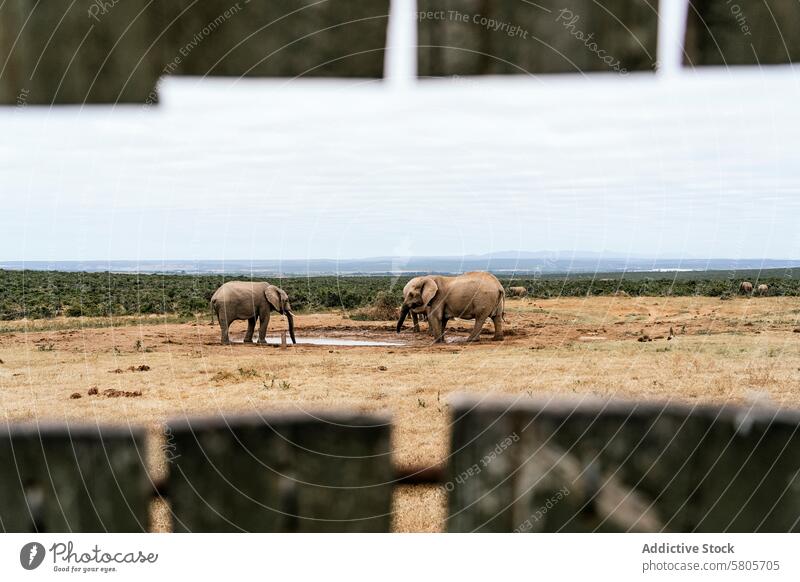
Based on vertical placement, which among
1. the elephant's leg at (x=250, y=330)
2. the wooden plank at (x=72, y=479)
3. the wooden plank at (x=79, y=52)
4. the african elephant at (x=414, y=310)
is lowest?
the wooden plank at (x=72, y=479)

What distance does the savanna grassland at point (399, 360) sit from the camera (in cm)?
511

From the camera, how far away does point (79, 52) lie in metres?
3.08

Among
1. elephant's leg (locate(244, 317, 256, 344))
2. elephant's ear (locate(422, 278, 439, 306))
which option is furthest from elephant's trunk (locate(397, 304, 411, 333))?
elephant's leg (locate(244, 317, 256, 344))

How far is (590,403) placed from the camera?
3.28 metres

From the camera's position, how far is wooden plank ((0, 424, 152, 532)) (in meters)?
3.25

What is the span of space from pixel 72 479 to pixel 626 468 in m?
2.37

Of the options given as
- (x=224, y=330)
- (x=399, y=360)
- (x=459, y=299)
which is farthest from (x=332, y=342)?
(x=459, y=299)

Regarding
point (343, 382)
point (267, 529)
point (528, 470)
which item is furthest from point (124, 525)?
point (343, 382)

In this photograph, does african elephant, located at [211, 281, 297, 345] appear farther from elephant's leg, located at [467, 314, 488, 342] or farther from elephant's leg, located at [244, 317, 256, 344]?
elephant's leg, located at [467, 314, 488, 342]

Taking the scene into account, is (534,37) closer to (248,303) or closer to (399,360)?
(399,360)

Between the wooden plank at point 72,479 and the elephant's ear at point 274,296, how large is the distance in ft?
16.1

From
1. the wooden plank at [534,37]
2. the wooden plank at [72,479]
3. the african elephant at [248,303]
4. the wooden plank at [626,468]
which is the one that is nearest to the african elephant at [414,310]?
the african elephant at [248,303]

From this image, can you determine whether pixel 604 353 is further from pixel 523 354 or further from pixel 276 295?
pixel 276 295

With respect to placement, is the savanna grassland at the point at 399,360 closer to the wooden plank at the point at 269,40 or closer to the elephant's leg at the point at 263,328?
the elephant's leg at the point at 263,328
